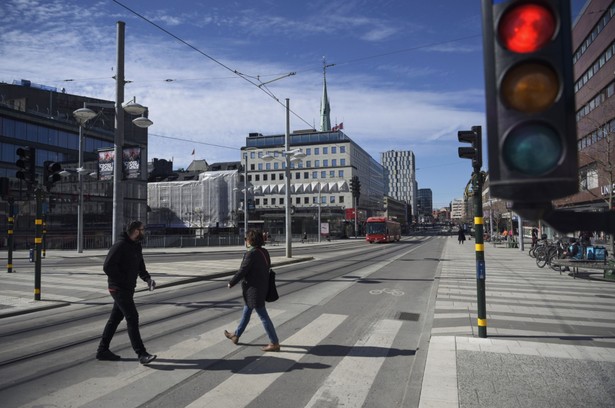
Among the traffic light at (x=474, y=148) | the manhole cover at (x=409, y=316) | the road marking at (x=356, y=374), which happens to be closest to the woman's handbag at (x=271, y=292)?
the road marking at (x=356, y=374)

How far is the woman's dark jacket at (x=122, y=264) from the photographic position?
5.50 m

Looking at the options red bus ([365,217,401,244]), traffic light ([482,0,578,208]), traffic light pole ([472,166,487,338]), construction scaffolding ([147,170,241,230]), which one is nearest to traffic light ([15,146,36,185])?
traffic light pole ([472,166,487,338])

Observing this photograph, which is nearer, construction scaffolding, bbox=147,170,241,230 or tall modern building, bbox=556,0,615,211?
tall modern building, bbox=556,0,615,211

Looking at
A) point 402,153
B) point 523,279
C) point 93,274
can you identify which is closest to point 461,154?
point 523,279

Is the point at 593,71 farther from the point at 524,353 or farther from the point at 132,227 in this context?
the point at 132,227

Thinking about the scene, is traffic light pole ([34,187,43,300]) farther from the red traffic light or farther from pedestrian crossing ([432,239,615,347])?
the red traffic light

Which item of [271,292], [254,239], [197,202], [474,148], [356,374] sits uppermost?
[197,202]

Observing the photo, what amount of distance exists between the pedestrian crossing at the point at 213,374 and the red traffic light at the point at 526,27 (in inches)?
150

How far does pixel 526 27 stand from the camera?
5.32 feet

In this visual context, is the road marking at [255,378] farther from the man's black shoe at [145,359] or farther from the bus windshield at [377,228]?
the bus windshield at [377,228]

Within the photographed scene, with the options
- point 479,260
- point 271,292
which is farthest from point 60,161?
point 479,260

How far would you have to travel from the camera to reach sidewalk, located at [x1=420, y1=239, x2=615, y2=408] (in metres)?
4.30

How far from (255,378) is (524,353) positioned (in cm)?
372

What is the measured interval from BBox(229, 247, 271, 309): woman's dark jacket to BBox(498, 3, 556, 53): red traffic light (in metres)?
4.90
